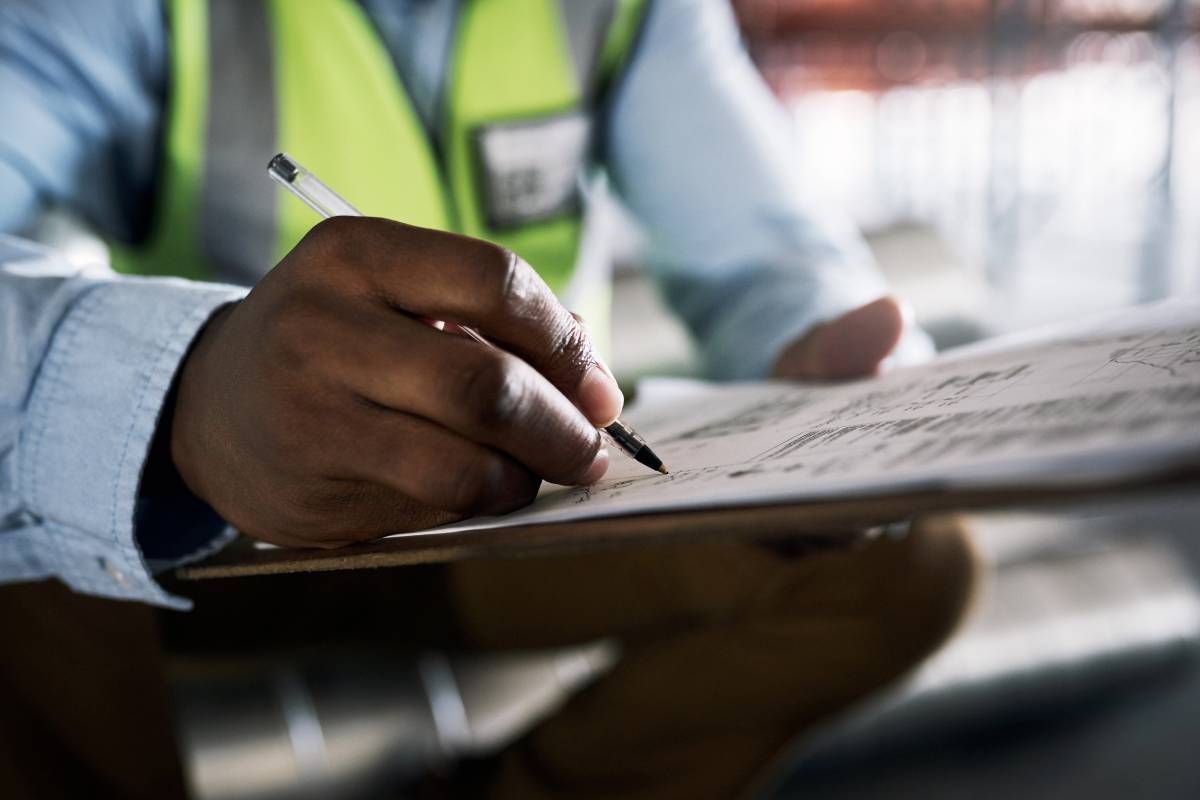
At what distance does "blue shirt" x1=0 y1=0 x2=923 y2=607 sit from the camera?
16.2 inches

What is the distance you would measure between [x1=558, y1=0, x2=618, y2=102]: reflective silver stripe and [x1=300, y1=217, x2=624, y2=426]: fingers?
67 cm

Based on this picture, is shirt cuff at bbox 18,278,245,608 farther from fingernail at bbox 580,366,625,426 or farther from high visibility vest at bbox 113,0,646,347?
high visibility vest at bbox 113,0,646,347

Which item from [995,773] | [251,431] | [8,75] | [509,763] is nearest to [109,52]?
[8,75]

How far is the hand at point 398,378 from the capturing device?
1.04 ft

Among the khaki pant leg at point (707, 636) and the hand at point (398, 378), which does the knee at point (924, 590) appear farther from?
the hand at point (398, 378)

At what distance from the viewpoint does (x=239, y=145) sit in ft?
2.64

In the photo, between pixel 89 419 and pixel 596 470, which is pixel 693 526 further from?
pixel 89 419

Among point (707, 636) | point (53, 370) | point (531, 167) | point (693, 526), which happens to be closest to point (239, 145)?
point (531, 167)

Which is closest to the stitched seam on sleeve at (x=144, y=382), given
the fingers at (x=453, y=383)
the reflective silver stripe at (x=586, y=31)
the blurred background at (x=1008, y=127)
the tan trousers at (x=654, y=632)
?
the fingers at (x=453, y=383)

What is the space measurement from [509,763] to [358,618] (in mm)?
216

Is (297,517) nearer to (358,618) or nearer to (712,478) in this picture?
(712,478)

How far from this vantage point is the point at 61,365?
1.39 ft

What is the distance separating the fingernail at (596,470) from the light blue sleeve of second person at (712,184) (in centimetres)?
51

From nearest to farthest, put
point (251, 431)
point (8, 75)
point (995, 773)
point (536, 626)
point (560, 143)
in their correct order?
point (251, 431) < point (8, 75) < point (536, 626) < point (560, 143) < point (995, 773)
